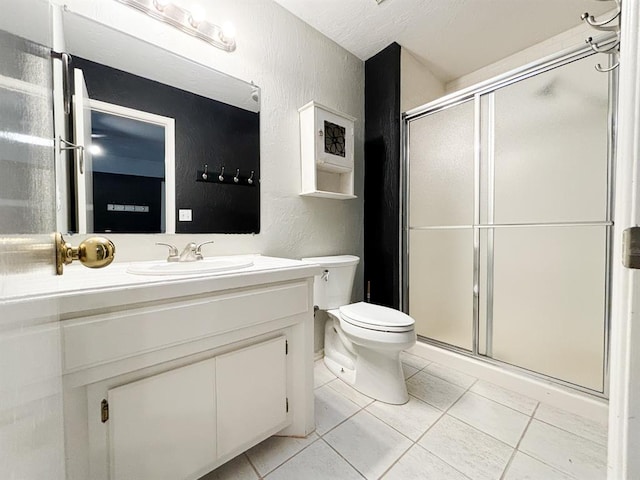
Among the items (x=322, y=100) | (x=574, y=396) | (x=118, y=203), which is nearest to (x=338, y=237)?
(x=322, y=100)

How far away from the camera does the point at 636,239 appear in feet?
1.40

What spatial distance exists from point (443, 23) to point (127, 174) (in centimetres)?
218

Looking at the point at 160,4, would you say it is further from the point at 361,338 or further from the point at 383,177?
the point at 361,338

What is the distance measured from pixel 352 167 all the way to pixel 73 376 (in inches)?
68.9

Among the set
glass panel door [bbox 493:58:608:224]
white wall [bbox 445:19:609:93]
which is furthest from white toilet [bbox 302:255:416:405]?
white wall [bbox 445:19:609:93]

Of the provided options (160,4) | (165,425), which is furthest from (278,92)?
(165,425)

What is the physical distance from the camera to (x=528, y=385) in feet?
4.81

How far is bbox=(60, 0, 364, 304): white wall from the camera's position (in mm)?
1204

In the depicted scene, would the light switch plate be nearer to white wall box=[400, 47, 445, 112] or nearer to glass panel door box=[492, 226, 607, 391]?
white wall box=[400, 47, 445, 112]

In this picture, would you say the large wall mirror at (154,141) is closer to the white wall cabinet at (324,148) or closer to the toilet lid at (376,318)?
the white wall cabinet at (324,148)

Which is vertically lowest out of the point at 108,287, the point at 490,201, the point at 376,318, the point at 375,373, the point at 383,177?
the point at 375,373

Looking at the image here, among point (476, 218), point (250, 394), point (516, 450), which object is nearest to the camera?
point (250, 394)

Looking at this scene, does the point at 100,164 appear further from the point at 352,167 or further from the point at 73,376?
the point at 352,167

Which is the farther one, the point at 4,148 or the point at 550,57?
the point at 550,57
